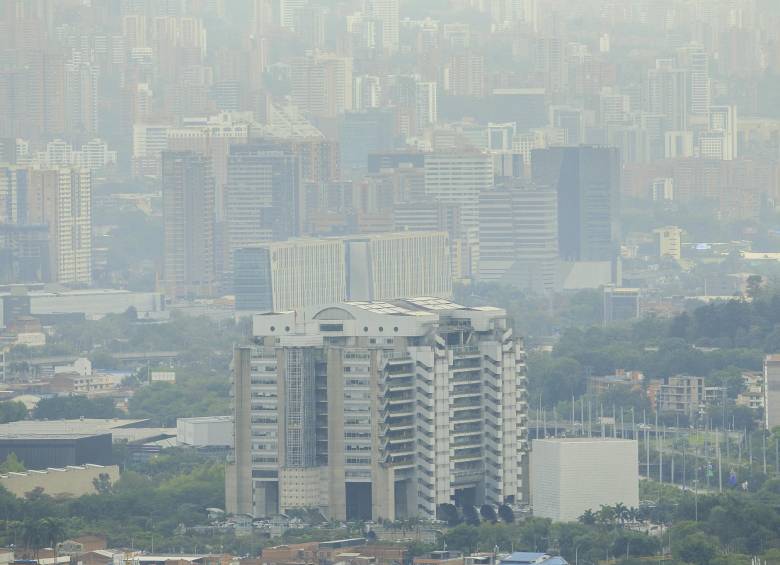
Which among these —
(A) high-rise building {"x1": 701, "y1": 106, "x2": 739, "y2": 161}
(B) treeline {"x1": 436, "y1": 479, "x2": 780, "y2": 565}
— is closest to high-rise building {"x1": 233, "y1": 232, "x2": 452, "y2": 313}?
(A) high-rise building {"x1": 701, "y1": 106, "x2": 739, "y2": 161}

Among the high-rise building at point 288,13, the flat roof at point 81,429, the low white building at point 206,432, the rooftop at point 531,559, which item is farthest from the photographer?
the high-rise building at point 288,13

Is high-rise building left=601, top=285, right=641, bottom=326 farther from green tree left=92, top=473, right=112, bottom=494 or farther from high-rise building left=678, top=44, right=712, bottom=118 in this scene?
green tree left=92, top=473, right=112, bottom=494

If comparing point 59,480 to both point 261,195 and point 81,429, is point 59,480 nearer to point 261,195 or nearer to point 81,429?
point 81,429

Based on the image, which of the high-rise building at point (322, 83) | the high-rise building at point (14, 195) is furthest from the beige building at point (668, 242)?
the high-rise building at point (14, 195)

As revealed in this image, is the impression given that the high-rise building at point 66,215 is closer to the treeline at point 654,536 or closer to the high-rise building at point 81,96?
the high-rise building at point 81,96

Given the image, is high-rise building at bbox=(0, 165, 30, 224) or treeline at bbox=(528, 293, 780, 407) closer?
treeline at bbox=(528, 293, 780, 407)

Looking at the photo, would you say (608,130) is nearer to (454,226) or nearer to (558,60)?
(558,60)
